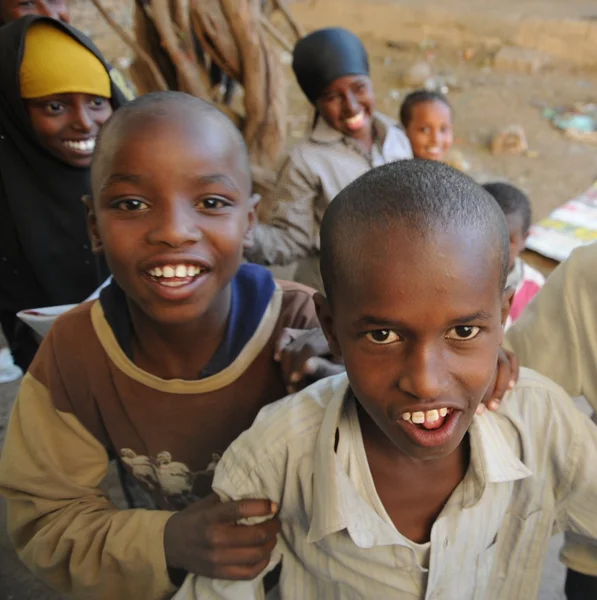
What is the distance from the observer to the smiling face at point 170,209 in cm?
89

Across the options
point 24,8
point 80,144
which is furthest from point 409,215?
point 24,8

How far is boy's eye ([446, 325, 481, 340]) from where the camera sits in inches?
29.2

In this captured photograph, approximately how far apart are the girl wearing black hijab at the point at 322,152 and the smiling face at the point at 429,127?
506 millimetres

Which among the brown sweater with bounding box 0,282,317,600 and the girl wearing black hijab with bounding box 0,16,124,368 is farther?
the girl wearing black hijab with bounding box 0,16,124,368

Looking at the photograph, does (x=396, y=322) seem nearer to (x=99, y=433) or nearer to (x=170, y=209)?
(x=170, y=209)

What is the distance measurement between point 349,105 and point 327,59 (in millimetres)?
174

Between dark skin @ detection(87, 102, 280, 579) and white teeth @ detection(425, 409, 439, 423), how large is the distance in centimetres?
28

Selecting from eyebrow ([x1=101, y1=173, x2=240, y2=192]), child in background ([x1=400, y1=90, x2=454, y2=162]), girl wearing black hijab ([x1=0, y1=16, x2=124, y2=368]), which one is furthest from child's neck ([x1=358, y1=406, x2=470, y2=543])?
child in background ([x1=400, y1=90, x2=454, y2=162])

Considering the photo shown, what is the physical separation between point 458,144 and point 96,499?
4000 mm

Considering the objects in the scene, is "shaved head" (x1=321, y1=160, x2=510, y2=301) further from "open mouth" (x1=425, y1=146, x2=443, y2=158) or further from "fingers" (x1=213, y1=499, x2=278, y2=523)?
"open mouth" (x1=425, y1=146, x2=443, y2=158)

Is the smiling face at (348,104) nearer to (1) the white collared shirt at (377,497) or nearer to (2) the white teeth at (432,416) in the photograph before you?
(1) the white collared shirt at (377,497)

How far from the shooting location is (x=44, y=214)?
5.49ft

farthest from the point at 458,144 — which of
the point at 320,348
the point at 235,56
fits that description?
the point at 320,348

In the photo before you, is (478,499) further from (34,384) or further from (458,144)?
(458,144)
